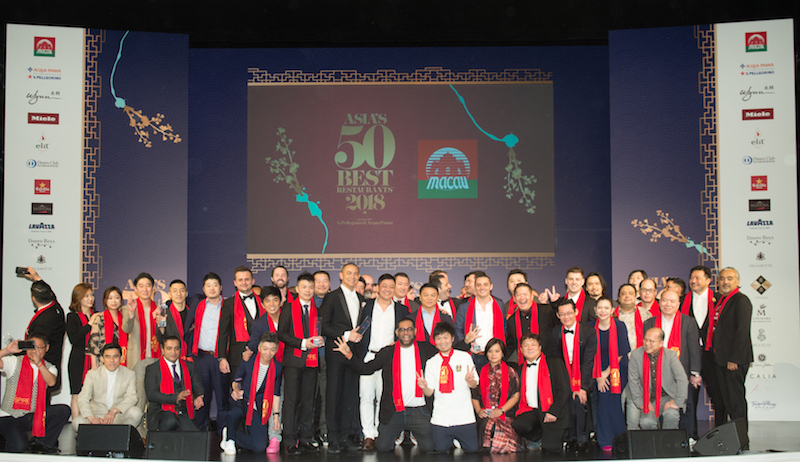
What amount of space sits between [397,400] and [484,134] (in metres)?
3.59

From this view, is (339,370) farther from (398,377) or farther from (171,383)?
(171,383)

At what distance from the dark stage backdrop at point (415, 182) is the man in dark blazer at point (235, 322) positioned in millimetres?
1806

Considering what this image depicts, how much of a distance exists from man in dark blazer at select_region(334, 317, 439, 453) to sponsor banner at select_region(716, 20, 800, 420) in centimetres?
362

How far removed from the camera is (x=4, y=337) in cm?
634

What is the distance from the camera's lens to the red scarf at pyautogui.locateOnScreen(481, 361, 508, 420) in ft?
16.2

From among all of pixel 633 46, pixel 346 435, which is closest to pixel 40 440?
pixel 346 435

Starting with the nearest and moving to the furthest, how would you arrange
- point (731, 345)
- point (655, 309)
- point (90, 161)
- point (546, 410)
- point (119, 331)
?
point (546, 410), point (731, 345), point (119, 331), point (655, 309), point (90, 161)

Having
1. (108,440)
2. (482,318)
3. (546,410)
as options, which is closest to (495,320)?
(482,318)

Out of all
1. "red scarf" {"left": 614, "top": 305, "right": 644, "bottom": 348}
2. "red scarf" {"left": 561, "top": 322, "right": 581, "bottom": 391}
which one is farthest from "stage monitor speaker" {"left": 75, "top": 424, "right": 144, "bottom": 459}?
"red scarf" {"left": 614, "top": 305, "right": 644, "bottom": 348}

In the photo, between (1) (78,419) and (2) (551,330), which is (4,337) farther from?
(2) (551,330)

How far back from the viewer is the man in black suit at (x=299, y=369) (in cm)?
495

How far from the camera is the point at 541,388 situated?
4875mm

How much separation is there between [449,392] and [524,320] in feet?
3.02

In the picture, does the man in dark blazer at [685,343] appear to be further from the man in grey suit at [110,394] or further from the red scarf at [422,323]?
the man in grey suit at [110,394]
